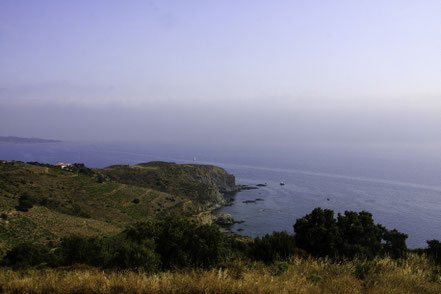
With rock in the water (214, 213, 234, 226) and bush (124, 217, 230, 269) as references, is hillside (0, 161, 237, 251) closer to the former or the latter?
rock in the water (214, 213, 234, 226)

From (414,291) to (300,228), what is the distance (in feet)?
47.5

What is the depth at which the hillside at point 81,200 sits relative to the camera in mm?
36688

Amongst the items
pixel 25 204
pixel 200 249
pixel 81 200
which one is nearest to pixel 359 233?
pixel 200 249

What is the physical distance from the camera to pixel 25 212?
3950 centimetres

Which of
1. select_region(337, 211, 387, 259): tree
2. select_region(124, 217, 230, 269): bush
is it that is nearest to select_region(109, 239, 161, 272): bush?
select_region(124, 217, 230, 269): bush

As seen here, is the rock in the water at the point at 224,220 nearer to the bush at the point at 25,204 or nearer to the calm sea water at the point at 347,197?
the calm sea water at the point at 347,197

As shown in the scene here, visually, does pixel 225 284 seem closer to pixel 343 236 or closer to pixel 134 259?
pixel 134 259

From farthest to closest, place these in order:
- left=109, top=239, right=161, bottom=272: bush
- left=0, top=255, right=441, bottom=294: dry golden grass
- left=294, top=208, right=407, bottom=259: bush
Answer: left=294, top=208, right=407, bottom=259: bush → left=109, top=239, right=161, bottom=272: bush → left=0, top=255, right=441, bottom=294: dry golden grass

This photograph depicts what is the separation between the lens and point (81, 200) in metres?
54.7

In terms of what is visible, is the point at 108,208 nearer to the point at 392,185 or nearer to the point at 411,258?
the point at 411,258

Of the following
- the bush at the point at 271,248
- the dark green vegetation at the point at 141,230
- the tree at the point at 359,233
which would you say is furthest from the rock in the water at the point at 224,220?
the bush at the point at 271,248

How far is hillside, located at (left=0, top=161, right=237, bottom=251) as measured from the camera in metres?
36.7

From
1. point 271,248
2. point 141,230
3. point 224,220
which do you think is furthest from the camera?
point 224,220

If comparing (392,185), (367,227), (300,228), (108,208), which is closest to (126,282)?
(300,228)
